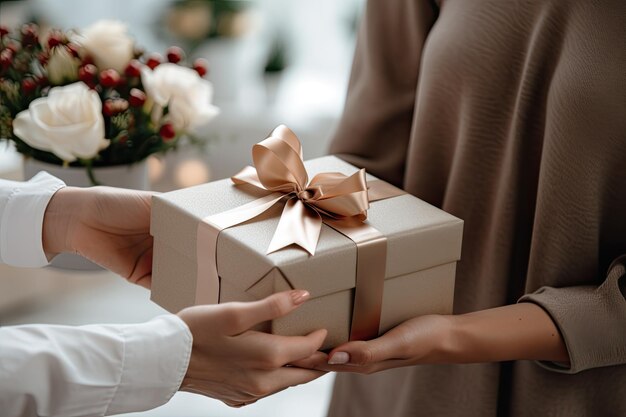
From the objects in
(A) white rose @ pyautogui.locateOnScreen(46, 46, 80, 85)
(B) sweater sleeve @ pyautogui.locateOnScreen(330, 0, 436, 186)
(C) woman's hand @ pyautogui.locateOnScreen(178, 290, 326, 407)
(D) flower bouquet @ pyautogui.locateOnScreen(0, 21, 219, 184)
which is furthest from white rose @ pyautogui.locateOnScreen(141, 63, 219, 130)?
(C) woman's hand @ pyautogui.locateOnScreen(178, 290, 326, 407)

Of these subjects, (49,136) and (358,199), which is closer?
(358,199)

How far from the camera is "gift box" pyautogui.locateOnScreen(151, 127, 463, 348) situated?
82cm

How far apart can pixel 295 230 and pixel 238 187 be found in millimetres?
129

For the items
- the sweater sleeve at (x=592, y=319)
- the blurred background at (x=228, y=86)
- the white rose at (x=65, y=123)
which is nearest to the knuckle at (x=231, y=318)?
the sweater sleeve at (x=592, y=319)

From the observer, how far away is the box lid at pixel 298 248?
81 cm

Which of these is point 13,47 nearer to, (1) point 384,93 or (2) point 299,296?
(1) point 384,93

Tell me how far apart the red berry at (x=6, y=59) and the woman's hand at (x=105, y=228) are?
0.98 ft

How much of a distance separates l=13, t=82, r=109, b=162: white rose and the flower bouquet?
0.05ft

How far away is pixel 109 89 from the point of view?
48.9 inches

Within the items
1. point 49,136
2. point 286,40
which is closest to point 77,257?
point 49,136

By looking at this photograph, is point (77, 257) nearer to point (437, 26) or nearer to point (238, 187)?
point (238, 187)

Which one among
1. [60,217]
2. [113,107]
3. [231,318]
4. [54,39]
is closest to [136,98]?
[113,107]

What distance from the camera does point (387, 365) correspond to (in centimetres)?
91

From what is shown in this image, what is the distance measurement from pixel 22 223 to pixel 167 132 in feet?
0.93
